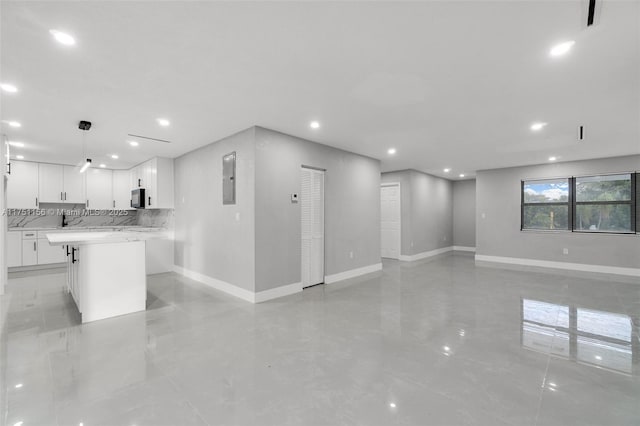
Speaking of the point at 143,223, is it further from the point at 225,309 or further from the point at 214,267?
the point at 225,309

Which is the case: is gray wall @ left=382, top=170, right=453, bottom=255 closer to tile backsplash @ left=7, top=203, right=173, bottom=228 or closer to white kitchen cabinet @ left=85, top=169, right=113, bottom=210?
tile backsplash @ left=7, top=203, right=173, bottom=228

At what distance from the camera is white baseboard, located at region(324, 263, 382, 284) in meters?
5.39

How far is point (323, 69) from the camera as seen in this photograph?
2611mm

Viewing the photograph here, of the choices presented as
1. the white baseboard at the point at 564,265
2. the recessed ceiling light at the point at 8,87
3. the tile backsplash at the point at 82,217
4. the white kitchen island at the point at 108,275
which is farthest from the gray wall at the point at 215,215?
the white baseboard at the point at 564,265

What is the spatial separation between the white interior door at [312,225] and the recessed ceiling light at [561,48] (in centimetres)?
343

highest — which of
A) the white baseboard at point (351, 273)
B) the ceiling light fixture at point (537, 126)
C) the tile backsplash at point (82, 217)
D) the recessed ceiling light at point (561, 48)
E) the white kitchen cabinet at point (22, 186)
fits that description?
the recessed ceiling light at point (561, 48)

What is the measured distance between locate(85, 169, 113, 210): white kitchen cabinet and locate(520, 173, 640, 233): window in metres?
11.2

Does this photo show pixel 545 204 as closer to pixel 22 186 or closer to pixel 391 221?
pixel 391 221

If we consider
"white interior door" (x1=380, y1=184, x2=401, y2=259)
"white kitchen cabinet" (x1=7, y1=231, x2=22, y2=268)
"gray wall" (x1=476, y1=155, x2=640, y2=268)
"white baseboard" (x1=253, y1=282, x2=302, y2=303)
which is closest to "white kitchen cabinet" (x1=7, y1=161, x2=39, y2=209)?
"white kitchen cabinet" (x1=7, y1=231, x2=22, y2=268)

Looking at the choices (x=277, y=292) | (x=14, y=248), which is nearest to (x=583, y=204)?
(x=277, y=292)

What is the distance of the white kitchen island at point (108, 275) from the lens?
3486mm

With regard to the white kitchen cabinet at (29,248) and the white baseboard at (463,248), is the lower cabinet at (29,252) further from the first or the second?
the white baseboard at (463,248)

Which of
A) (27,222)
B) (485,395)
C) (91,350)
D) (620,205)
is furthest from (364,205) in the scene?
(27,222)

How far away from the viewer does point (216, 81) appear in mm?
2822
